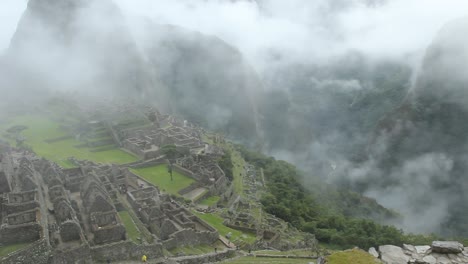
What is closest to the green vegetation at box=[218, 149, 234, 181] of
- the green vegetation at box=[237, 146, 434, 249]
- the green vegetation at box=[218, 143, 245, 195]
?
the green vegetation at box=[218, 143, 245, 195]

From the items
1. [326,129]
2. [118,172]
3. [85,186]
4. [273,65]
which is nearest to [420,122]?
[326,129]

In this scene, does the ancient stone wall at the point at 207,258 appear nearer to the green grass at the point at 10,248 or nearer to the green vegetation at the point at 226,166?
the green grass at the point at 10,248

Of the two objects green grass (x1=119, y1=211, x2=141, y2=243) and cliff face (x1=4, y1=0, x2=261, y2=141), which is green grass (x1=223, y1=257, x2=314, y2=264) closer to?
Answer: green grass (x1=119, y1=211, x2=141, y2=243)

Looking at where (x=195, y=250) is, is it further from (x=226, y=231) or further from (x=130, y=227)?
(x=226, y=231)

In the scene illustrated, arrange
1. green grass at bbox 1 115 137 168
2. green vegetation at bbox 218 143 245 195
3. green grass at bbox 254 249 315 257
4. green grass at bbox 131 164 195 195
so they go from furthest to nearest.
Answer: green grass at bbox 1 115 137 168, green vegetation at bbox 218 143 245 195, green grass at bbox 131 164 195 195, green grass at bbox 254 249 315 257

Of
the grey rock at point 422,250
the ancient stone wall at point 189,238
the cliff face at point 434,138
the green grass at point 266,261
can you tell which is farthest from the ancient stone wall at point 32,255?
the cliff face at point 434,138

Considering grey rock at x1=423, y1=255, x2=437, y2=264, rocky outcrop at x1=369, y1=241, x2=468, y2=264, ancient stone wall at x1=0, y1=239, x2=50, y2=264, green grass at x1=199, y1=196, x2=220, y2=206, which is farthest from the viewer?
green grass at x1=199, y1=196, x2=220, y2=206
